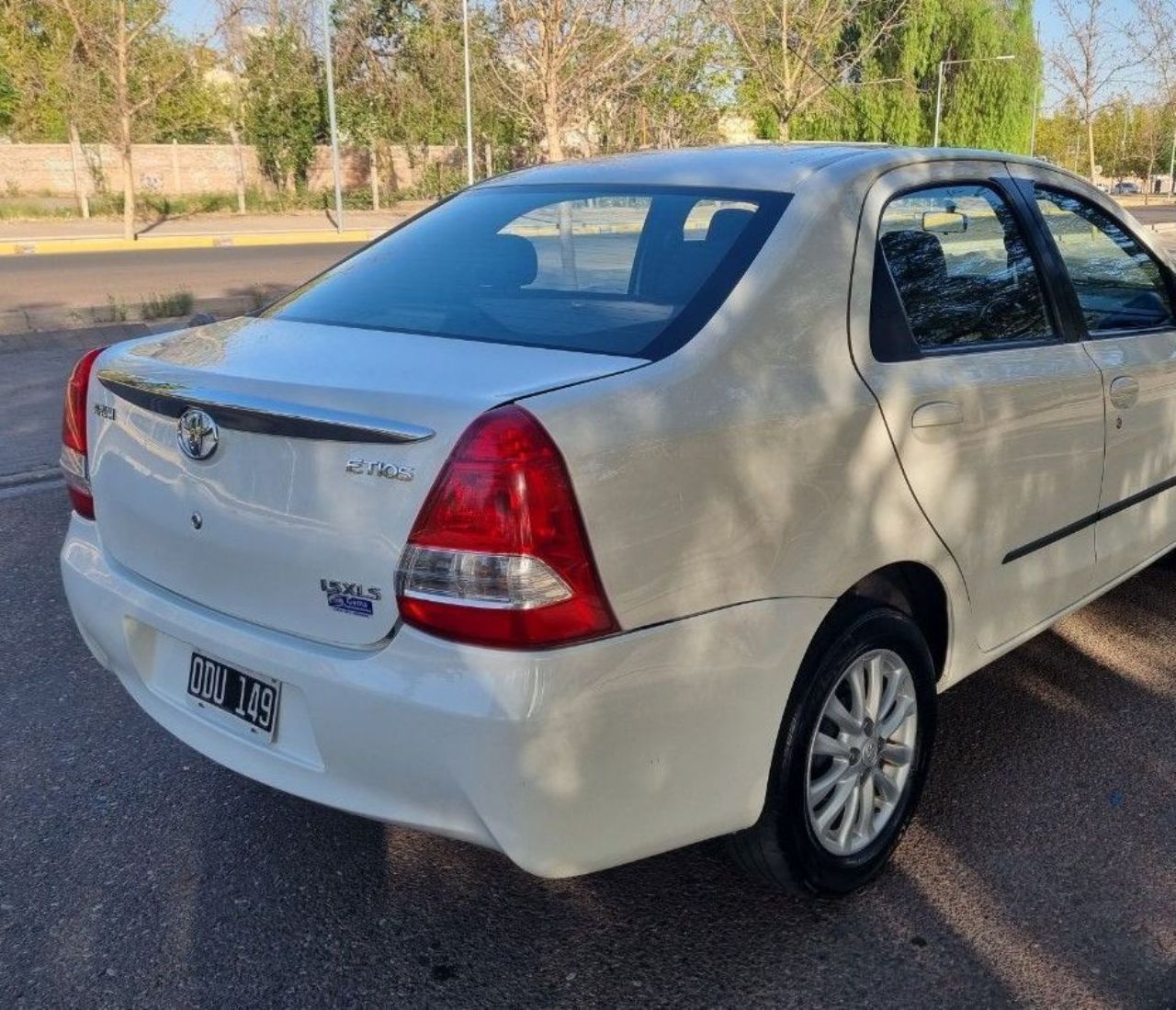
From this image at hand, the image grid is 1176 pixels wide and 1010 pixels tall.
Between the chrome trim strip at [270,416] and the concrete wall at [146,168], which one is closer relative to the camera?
the chrome trim strip at [270,416]

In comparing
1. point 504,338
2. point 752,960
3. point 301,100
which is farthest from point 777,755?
point 301,100

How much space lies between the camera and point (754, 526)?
2.31 meters

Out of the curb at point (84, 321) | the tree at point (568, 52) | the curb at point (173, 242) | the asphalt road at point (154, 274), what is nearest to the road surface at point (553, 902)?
the curb at point (84, 321)

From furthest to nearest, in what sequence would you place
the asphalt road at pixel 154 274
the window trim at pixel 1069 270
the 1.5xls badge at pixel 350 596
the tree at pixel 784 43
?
the tree at pixel 784 43
the asphalt road at pixel 154 274
the window trim at pixel 1069 270
the 1.5xls badge at pixel 350 596

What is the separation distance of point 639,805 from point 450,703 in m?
0.42

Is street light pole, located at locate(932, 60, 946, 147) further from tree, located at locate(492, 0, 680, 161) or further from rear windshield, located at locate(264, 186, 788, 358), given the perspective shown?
rear windshield, located at locate(264, 186, 788, 358)

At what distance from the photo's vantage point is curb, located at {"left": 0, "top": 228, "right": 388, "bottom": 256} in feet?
81.4

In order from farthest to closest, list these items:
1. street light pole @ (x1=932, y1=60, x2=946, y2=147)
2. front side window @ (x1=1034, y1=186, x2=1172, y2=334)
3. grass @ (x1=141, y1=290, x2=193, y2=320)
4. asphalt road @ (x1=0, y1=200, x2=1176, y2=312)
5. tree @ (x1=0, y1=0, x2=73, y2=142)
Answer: street light pole @ (x1=932, y1=60, x2=946, y2=147), tree @ (x1=0, y1=0, x2=73, y2=142), asphalt road @ (x1=0, y1=200, x2=1176, y2=312), grass @ (x1=141, y1=290, x2=193, y2=320), front side window @ (x1=1034, y1=186, x2=1172, y2=334)

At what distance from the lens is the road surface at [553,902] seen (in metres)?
2.48

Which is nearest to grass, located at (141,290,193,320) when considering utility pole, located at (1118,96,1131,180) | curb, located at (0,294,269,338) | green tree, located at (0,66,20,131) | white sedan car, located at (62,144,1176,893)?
curb, located at (0,294,269,338)

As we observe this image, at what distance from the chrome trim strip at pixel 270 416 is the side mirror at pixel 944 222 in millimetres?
1658

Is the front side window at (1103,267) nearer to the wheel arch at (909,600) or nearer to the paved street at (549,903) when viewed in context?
the wheel arch at (909,600)

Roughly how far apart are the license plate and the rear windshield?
86 cm

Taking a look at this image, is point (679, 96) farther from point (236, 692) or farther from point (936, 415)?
point (236, 692)
